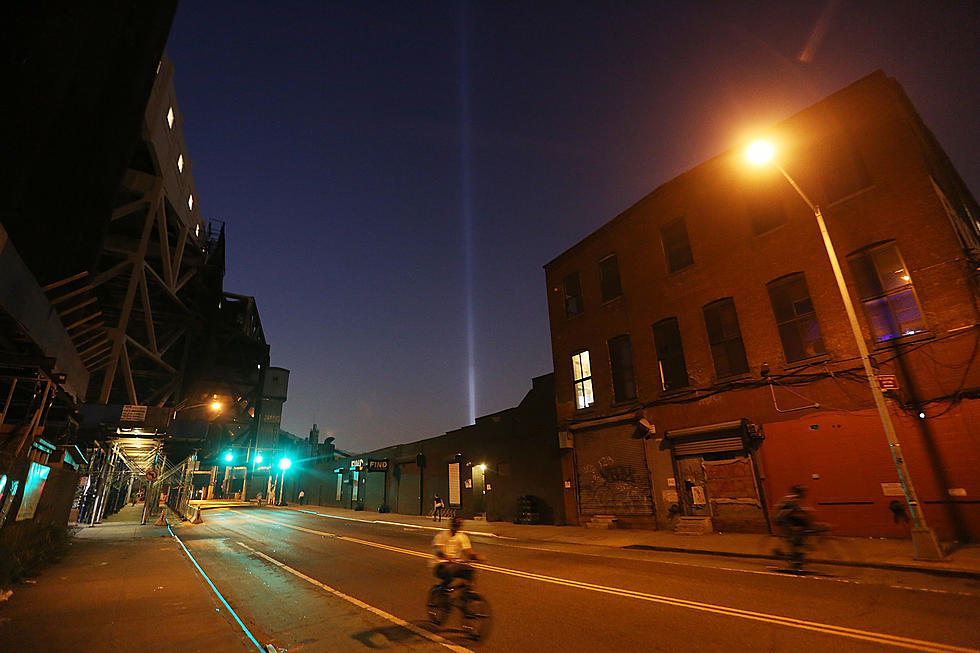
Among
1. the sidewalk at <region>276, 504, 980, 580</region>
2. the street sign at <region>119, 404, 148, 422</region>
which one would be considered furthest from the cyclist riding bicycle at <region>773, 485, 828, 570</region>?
the street sign at <region>119, 404, 148, 422</region>

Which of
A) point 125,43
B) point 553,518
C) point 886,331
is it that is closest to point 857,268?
point 886,331

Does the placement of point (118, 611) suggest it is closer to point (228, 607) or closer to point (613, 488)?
point (228, 607)

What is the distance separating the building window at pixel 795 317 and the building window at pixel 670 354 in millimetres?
3869

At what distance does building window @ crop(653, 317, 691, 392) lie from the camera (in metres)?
18.9

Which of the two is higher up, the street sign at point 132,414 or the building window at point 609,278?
the building window at point 609,278

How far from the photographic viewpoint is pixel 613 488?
19891 millimetres

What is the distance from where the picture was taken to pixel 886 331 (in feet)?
44.2

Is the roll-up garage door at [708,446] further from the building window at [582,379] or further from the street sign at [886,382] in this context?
the building window at [582,379]

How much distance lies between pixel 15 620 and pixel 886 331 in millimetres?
21262

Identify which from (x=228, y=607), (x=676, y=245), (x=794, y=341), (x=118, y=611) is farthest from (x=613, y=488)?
(x=118, y=611)

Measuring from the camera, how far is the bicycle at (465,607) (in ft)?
19.8

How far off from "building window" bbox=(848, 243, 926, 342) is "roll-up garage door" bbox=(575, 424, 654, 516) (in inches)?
372

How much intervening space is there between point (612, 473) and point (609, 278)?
9.90m

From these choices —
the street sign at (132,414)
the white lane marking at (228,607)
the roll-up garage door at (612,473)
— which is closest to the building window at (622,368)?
the roll-up garage door at (612,473)
